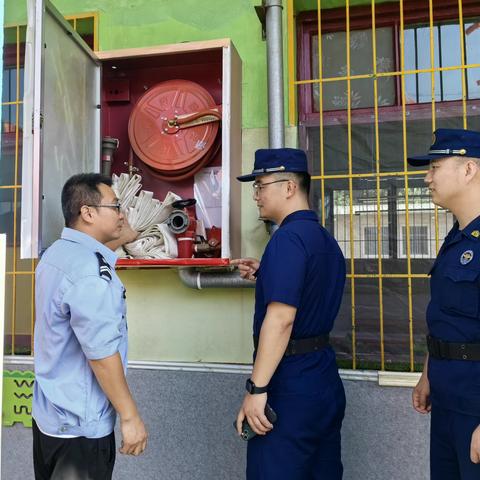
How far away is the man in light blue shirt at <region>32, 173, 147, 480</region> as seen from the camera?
1.76 metres

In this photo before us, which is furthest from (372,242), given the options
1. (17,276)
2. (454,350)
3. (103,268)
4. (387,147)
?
(17,276)

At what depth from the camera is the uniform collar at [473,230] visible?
187 cm

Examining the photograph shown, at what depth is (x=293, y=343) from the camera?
207cm

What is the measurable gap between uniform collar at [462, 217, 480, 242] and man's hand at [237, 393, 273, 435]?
98 cm

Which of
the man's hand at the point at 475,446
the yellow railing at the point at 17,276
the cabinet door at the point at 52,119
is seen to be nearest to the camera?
the man's hand at the point at 475,446

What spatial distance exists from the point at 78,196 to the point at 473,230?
1.53 metres

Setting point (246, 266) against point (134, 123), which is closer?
point (246, 266)

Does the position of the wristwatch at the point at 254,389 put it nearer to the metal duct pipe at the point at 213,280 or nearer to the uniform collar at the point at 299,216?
the uniform collar at the point at 299,216

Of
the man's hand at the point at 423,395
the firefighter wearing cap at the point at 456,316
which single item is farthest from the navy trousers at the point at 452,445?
the man's hand at the point at 423,395

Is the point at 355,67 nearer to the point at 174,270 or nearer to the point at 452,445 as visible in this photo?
the point at 174,270

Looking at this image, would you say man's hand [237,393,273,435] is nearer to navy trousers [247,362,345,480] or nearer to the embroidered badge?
navy trousers [247,362,345,480]

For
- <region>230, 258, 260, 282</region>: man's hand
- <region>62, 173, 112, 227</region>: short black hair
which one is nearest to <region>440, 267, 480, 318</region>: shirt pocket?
<region>230, 258, 260, 282</region>: man's hand

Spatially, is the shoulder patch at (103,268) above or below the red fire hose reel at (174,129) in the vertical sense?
below

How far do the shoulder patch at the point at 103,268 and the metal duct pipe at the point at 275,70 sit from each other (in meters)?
1.32
